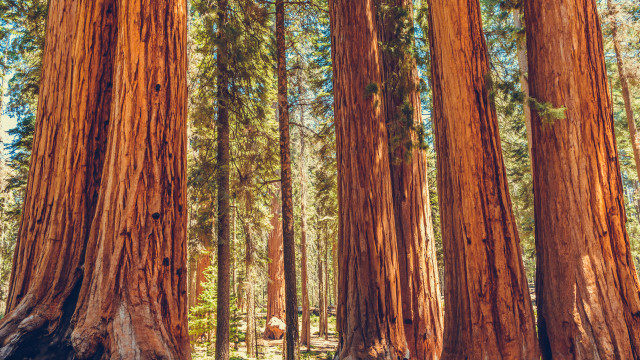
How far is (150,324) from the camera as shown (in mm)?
3170

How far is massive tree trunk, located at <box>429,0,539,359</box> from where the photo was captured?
417 cm

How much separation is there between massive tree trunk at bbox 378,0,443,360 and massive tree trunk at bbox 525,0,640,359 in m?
1.74

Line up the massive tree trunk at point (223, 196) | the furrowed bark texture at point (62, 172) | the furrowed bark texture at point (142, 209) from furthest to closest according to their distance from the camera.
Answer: the massive tree trunk at point (223, 196) < the furrowed bark texture at point (62, 172) < the furrowed bark texture at point (142, 209)

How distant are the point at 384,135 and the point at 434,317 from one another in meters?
2.92

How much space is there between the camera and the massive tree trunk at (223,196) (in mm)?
8391

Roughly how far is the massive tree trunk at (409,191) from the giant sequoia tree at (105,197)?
11.7 feet

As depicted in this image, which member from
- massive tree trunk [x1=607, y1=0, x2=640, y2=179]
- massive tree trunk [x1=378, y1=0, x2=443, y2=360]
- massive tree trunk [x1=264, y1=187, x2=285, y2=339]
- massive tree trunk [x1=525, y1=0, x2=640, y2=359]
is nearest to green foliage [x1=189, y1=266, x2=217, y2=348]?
massive tree trunk [x1=264, y1=187, x2=285, y2=339]

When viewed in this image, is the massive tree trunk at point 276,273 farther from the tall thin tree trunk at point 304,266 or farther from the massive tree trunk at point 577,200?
the massive tree trunk at point 577,200

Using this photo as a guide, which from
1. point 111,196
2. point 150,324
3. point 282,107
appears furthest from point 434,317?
point 282,107

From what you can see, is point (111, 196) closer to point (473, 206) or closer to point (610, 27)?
point (473, 206)

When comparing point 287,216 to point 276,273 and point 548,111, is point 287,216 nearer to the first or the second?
point 548,111

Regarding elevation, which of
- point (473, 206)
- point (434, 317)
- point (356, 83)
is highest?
point (356, 83)

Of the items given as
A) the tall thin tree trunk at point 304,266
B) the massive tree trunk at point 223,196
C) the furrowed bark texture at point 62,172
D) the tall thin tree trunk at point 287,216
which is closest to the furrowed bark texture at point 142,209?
the furrowed bark texture at point 62,172

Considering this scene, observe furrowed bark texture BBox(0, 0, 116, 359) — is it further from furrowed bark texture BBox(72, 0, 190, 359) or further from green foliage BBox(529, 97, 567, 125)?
green foliage BBox(529, 97, 567, 125)
